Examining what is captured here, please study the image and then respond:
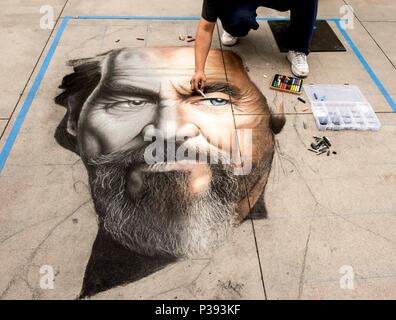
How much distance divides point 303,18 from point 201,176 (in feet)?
5.17

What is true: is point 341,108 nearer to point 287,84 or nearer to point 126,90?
point 287,84

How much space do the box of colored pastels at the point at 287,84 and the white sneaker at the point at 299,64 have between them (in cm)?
7

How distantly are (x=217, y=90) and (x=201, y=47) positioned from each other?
1.11ft

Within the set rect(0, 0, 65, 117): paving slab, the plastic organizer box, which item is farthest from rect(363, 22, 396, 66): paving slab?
rect(0, 0, 65, 117): paving slab

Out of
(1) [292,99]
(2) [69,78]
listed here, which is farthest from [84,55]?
(1) [292,99]

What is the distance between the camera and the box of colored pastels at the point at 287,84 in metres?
2.60

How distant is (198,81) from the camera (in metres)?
2.38

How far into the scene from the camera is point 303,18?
266 centimetres

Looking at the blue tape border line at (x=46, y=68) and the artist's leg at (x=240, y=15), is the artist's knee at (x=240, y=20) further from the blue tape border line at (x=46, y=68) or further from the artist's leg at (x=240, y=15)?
the blue tape border line at (x=46, y=68)

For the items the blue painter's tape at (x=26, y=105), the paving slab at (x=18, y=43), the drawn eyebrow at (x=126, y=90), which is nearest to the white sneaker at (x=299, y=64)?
the drawn eyebrow at (x=126, y=90)

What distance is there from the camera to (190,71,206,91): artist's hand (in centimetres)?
235

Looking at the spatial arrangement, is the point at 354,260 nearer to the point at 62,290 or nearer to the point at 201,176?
the point at 201,176

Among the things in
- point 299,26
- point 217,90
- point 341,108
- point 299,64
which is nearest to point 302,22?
point 299,26

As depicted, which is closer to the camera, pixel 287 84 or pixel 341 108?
pixel 341 108
